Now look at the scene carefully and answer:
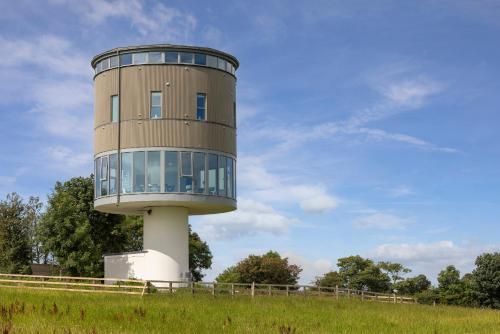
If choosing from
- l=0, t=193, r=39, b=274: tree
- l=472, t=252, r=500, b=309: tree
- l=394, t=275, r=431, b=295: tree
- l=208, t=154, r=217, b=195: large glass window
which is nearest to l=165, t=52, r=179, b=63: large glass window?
l=208, t=154, r=217, b=195: large glass window

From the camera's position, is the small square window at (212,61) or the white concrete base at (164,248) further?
the small square window at (212,61)

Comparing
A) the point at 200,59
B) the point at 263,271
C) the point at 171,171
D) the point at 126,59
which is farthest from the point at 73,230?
the point at 263,271

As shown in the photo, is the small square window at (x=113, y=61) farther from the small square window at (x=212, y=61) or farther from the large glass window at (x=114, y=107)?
the small square window at (x=212, y=61)

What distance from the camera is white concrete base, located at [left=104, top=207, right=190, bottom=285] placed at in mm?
43438

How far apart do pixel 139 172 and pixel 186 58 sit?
24.0ft

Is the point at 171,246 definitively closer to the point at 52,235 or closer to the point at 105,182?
the point at 105,182

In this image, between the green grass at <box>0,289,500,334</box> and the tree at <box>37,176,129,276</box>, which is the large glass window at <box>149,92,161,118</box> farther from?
the tree at <box>37,176,129,276</box>

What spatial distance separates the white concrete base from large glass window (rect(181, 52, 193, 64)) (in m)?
8.78

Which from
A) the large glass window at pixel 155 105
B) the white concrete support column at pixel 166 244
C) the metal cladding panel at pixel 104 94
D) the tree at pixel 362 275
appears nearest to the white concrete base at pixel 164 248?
the white concrete support column at pixel 166 244

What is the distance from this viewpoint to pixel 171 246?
43500 millimetres

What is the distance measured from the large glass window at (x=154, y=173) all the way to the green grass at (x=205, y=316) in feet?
24.1

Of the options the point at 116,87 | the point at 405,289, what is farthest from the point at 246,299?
the point at 405,289

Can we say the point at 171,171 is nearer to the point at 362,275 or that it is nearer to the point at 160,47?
the point at 160,47

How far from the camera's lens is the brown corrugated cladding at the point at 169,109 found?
4253 cm
